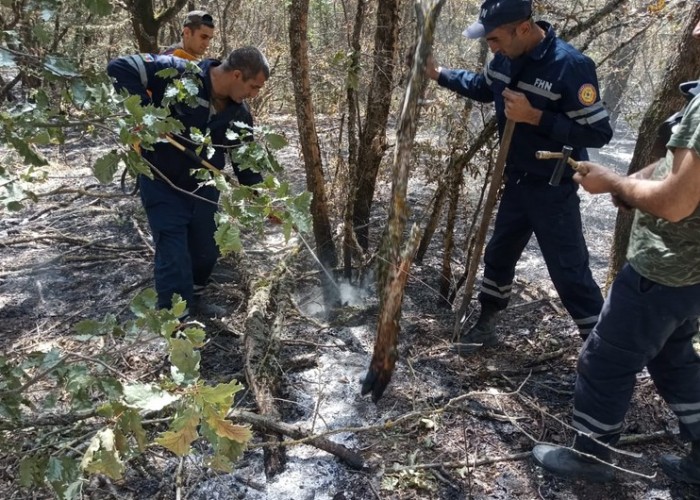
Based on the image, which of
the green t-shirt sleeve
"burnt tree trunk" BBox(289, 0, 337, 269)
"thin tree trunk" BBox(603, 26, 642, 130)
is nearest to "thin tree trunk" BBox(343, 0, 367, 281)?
"burnt tree trunk" BBox(289, 0, 337, 269)

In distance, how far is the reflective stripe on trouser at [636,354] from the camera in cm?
216

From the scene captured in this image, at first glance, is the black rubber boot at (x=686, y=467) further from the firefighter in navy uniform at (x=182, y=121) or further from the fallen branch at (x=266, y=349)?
the firefighter in navy uniform at (x=182, y=121)

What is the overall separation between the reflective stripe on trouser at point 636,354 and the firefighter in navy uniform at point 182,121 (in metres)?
2.34

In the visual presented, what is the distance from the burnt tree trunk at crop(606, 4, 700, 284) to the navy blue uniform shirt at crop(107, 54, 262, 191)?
2.51 metres

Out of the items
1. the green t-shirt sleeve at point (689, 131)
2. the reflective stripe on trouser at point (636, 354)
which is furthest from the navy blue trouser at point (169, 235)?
the green t-shirt sleeve at point (689, 131)

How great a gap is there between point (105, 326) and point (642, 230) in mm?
2136

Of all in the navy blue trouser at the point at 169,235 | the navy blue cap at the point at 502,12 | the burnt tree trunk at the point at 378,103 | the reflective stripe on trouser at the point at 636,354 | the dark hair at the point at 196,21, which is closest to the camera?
the reflective stripe on trouser at the point at 636,354

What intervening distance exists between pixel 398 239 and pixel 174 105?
1736mm

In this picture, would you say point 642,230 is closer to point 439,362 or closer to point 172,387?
point 439,362

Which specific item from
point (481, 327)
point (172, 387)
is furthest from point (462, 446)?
point (172, 387)

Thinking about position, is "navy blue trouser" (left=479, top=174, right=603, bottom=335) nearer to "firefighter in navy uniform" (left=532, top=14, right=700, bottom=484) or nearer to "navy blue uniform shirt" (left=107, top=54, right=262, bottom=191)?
"firefighter in navy uniform" (left=532, top=14, right=700, bottom=484)

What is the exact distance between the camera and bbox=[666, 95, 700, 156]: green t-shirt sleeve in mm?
1753

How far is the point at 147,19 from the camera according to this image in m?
6.27

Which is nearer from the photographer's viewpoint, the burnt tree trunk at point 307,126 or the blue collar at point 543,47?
the blue collar at point 543,47
